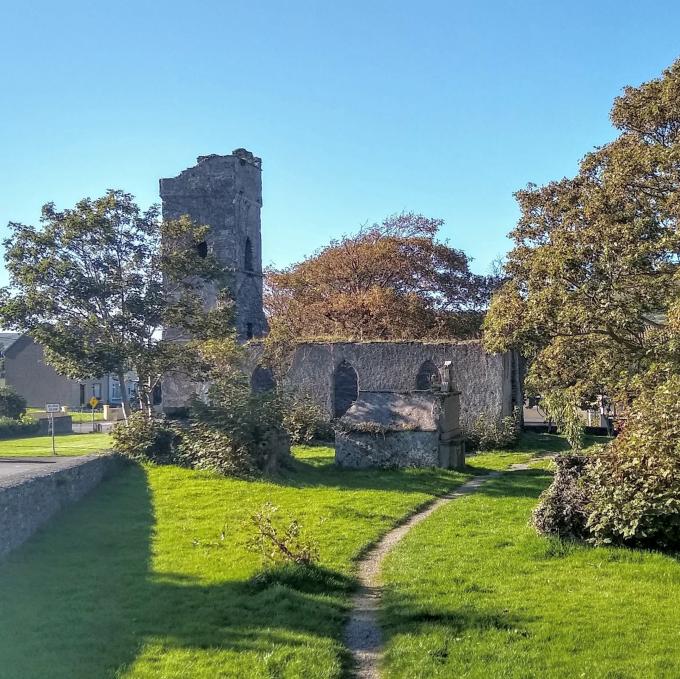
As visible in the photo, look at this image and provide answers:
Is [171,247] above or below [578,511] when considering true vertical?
above

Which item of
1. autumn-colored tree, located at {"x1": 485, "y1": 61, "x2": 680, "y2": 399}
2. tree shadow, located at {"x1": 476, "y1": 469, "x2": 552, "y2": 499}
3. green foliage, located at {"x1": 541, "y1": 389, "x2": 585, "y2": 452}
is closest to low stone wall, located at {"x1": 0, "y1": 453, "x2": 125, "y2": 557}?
tree shadow, located at {"x1": 476, "y1": 469, "x2": 552, "y2": 499}

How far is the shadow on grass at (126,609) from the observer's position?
657 centimetres

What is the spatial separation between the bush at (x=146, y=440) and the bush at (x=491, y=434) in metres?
9.44

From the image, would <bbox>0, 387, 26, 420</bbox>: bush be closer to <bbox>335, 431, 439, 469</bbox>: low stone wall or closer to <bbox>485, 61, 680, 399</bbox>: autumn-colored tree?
<bbox>335, 431, 439, 469</bbox>: low stone wall

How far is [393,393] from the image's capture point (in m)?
19.6

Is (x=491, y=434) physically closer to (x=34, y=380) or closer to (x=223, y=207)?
(x=223, y=207)

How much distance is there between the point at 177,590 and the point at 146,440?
34.6 feet

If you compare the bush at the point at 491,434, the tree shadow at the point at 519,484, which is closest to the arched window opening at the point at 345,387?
the bush at the point at 491,434

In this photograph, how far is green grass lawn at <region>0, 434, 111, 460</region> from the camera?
2319 centimetres

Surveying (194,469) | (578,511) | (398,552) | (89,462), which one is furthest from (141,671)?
(194,469)

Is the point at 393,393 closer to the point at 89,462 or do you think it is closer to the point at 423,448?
the point at 423,448

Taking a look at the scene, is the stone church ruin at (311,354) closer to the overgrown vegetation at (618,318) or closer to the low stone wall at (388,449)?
the low stone wall at (388,449)

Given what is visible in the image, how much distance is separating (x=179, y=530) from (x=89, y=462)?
3.97m

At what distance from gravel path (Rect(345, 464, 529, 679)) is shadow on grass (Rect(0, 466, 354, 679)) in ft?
0.54
